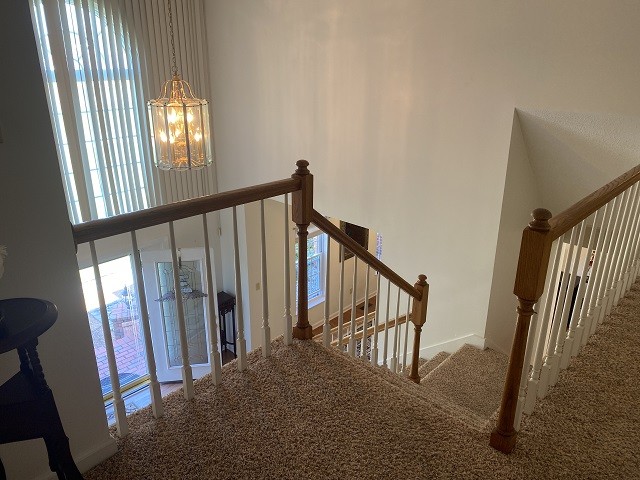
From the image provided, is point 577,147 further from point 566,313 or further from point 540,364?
point 540,364

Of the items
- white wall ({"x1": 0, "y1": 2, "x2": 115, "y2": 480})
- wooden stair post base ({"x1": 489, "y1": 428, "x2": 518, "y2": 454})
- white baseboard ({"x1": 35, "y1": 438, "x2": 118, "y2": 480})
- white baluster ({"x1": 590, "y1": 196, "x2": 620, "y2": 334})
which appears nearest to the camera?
white wall ({"x1": 0, "y1": 2, "x2": 115, "y2": 480})

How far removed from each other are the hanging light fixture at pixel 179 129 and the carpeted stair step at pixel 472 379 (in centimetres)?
260

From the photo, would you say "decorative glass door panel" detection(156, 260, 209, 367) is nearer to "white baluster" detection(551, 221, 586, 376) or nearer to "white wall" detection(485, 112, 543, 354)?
"white wall" detection(485, 112, 543, 354)

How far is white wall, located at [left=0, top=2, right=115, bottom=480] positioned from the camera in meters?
1.48

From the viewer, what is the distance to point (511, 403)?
2.01m

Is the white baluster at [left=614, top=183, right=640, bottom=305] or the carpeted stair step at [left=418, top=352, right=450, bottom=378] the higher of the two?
the white baluster at [left=614, top=183, right=640, bottom=305]

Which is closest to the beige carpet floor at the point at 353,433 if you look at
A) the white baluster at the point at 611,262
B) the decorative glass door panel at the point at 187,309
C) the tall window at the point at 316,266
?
the white baluster at the point at 611,262

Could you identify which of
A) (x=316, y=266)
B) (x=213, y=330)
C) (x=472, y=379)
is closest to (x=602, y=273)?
(x=472, y=379)

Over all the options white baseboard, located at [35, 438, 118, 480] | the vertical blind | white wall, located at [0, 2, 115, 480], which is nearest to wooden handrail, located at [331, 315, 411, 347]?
white baseboard, located at [35, 438, 118, 480]

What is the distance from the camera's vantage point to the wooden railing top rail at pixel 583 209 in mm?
1805

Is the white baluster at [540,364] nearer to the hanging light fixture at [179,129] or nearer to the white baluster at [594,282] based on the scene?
the white baluster at [594,282]

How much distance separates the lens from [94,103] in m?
5.30

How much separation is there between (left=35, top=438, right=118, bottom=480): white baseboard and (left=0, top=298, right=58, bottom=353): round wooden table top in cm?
76

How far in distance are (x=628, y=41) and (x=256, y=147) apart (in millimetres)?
3812
